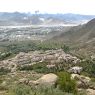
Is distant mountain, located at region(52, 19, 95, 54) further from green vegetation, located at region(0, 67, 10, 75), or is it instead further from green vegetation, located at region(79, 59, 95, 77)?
green vegetation, located at region(0, 67, 10, 75)

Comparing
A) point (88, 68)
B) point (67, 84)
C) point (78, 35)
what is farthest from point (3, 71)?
point (78, 35)

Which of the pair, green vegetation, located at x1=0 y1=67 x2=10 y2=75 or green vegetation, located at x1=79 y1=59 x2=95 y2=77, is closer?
green vegetation, located at x1=79 y1=59 x2=95 y2=77

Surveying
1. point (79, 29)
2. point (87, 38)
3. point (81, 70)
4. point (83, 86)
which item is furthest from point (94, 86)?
point (79, 29)

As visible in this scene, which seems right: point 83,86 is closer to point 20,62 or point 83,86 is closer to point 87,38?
point 20,62

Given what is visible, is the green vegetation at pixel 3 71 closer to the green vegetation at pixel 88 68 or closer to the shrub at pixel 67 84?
the green vegetation at pixel 88 68

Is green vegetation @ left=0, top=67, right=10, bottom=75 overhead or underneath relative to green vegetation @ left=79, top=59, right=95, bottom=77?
underneath

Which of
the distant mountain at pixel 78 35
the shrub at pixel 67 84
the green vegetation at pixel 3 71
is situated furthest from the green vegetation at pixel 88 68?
the distant mountain at pixel 78 35

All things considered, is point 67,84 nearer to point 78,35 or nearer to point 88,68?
point 88,68

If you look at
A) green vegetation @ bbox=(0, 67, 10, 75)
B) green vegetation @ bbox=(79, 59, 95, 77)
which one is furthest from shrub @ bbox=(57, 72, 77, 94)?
green vegetation @ bbox=(0, 67, 10, 75)

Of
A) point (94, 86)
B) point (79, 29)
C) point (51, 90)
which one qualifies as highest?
point (51, 90)

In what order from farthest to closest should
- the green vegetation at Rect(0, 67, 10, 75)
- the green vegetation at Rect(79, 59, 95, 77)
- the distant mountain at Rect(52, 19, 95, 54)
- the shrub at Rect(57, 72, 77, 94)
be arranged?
the distant mountain at Rect(52, 19, 95, 54) → the green vegetation at Rect(0, 67, 10, 75) → the green vegetation at Rect(79, 59, 95, 77) → the shrub at Rect(57, 72, 77, 94)

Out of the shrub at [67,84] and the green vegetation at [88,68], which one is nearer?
the shrub at [67,84]
